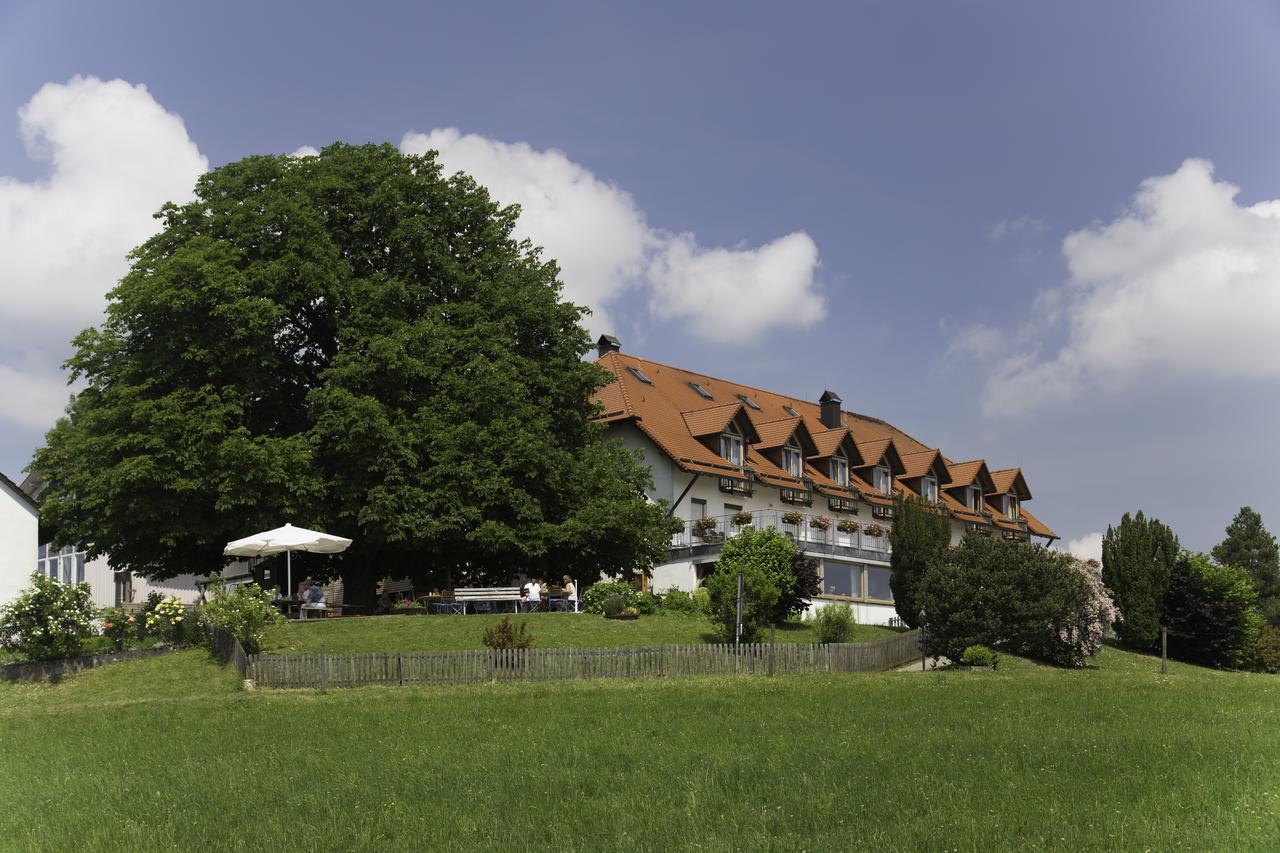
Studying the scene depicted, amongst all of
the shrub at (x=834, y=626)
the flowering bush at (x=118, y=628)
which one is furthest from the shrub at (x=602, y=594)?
the flowering bush at (x=118, y=628)

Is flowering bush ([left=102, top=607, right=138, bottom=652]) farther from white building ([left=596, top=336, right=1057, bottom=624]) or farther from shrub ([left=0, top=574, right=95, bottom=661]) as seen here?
white building ([left=596, top=336, right=1057, bottom=624])

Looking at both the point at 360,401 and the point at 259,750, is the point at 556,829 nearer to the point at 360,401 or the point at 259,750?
the point at 259,750

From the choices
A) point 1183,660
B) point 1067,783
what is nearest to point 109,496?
point 1067,783

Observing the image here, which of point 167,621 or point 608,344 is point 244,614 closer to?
point 167,621

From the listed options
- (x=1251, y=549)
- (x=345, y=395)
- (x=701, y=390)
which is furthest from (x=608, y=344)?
(x=1251, y=549)

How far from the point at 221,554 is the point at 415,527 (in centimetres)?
758

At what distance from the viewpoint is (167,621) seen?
30.0 metres

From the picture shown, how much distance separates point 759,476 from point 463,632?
19.8 m

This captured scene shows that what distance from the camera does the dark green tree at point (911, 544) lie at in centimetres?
3962

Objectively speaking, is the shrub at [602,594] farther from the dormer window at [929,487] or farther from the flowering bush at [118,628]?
the dormer window at [929,487]

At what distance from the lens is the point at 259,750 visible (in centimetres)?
1712

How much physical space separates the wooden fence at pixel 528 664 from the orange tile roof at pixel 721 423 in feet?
48.4

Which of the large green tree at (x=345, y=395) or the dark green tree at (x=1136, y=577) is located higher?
the large green tree at (x=345, y=395)

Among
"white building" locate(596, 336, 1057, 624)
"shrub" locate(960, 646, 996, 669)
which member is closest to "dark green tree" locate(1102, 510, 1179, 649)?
"white building" locate(596, 336, 1057, 624)
